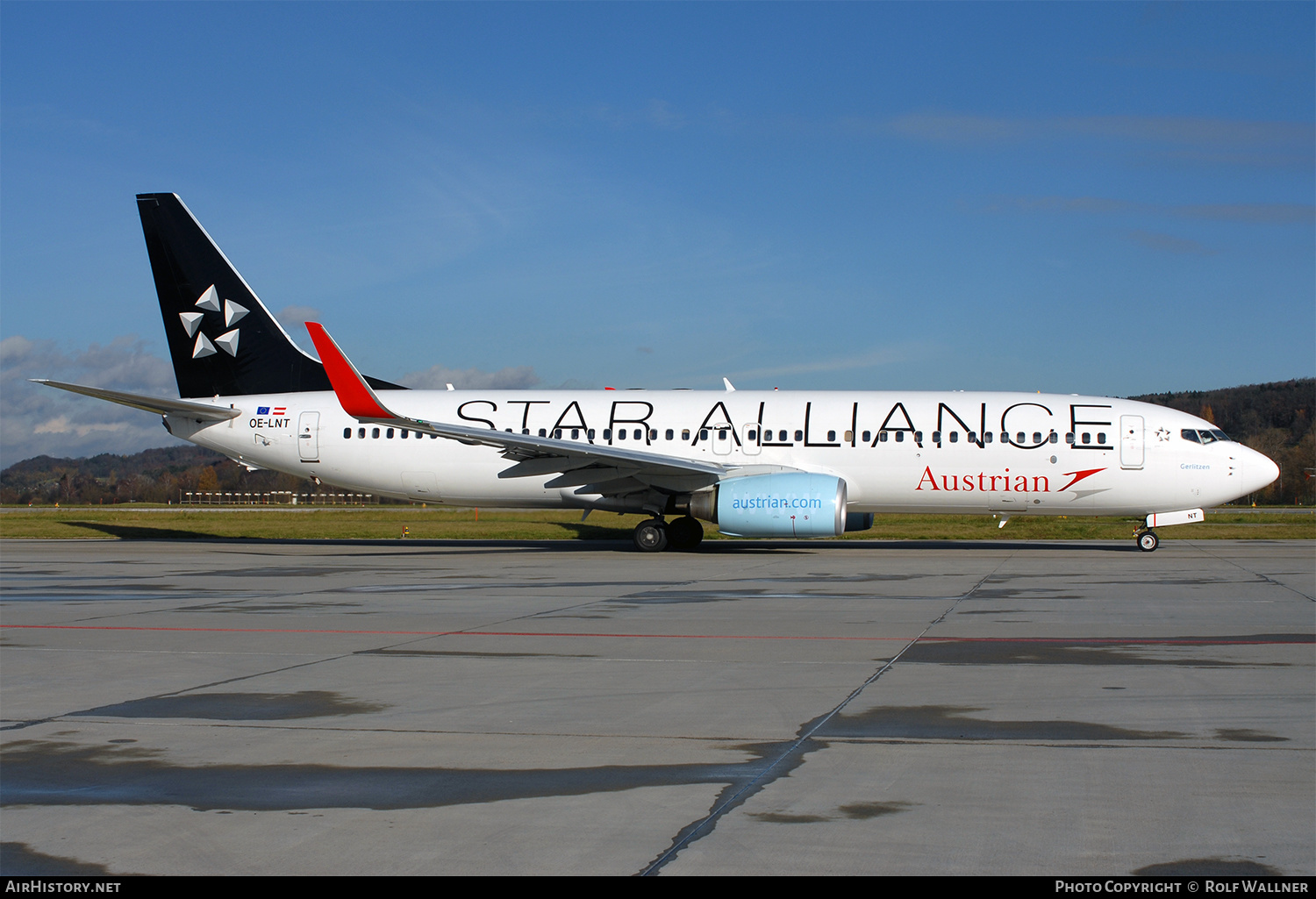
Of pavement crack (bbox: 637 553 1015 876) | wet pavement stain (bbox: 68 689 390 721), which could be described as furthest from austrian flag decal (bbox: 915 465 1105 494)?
wet pavement stain (bbox: 68 689 390 721)

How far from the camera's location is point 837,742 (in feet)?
19.9

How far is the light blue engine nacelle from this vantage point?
20.6 m

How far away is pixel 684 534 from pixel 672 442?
2.05m

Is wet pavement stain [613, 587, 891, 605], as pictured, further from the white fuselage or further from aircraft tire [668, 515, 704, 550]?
aircraft tire [668, 515, 704, 550]

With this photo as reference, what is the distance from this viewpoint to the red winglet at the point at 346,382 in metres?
19.7

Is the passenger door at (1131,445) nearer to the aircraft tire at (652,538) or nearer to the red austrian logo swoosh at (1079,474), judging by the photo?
the red austrian logo swoosh at (1079,474)

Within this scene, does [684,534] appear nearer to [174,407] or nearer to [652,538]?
[652,538]

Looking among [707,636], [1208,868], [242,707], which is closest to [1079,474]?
[707,636]

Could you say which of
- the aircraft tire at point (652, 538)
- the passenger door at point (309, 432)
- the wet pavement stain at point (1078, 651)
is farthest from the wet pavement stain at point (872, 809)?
the passenger door at point (309, 432)

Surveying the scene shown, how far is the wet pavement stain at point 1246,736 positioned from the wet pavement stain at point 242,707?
522 cm

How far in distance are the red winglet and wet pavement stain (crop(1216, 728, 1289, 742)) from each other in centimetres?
1612

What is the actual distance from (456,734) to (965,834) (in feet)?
10.3

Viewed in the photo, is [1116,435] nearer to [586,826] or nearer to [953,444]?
[953,444]

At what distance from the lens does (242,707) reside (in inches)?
281
